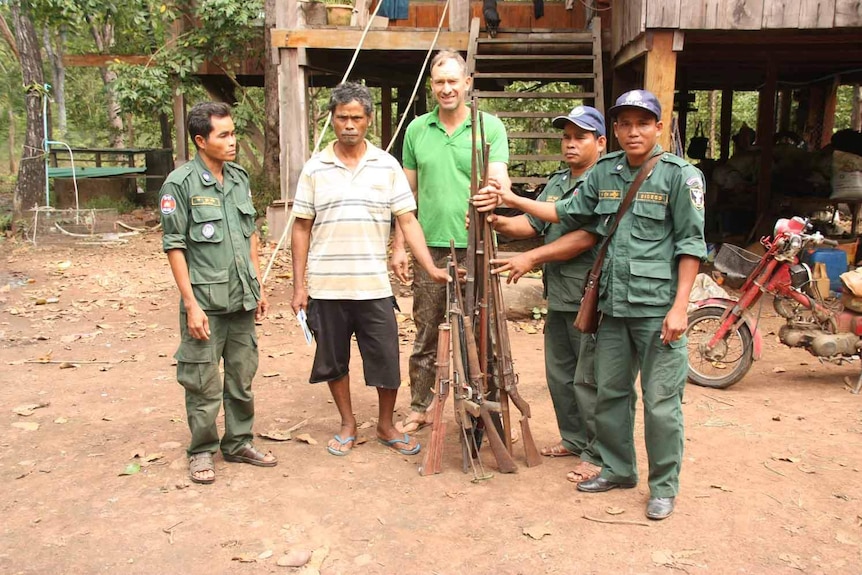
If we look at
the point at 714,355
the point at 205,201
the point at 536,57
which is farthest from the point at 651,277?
the point at 536,57

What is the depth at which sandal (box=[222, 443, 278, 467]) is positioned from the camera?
12.4 feet

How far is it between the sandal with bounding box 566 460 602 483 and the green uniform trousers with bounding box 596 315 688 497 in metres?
0.11

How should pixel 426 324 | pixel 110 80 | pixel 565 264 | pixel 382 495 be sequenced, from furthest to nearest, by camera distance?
pixel 110 80
pixel 426 324
pixel 565 264
pixel 382 495

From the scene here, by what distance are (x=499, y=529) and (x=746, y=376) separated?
10.4 feet

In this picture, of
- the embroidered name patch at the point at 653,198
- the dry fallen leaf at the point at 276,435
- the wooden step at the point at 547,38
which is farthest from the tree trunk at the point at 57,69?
the embroidered name patch at the point at 653,198

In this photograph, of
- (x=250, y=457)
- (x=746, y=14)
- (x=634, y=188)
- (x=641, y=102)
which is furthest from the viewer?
(x=746, y=14)

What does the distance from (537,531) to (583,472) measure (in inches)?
23.0

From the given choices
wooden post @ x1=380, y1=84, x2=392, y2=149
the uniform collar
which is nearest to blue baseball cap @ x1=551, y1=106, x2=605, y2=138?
the uniform collar

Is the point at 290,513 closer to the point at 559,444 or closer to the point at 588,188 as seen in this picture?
the point at 559,444

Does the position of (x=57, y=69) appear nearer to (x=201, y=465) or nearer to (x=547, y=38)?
(x=547, y=38)

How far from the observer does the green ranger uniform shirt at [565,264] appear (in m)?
3.56

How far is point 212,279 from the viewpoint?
→ 11.5 ft

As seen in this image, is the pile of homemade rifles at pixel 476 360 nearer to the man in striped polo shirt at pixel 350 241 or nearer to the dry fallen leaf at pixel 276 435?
the man in striped polo shirt at pixel 350 241

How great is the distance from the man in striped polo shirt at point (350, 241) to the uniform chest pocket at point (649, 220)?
3.11 feet
